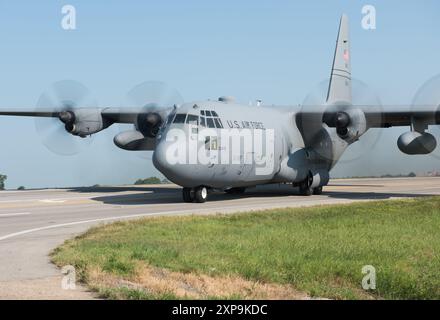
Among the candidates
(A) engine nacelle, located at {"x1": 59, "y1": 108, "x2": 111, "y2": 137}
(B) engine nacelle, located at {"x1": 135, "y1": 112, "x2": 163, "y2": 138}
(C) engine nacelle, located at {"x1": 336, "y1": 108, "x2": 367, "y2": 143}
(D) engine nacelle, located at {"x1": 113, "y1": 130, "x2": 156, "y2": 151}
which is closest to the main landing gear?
(C) engine nacelle, located at {"x1": 336, "y1": 108, "x2": 367, "y2": 143}

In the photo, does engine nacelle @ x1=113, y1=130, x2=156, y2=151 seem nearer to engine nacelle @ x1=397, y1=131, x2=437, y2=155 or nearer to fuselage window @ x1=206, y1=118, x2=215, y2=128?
fuselage window @ x1=206, y1=118, x2=215, y2=128

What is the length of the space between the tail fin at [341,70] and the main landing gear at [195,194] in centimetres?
1369

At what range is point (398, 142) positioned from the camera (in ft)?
89.0

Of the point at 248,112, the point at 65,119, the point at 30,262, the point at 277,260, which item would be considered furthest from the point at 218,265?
the point at 65,119

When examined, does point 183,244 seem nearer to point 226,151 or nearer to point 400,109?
point 226,151

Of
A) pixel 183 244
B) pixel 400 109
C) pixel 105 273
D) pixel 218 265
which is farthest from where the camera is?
pixel 400 109

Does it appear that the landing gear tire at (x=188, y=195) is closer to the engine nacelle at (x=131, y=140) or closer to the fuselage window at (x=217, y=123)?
the fuselage window at (x=217, y=123)

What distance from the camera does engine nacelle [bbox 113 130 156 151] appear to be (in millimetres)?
32750

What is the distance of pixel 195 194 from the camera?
24.6m

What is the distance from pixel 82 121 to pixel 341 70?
15.7 meters

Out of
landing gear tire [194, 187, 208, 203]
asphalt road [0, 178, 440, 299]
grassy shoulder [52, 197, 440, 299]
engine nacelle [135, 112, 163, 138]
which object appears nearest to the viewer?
asphalt road [0, 178, 440, 299]

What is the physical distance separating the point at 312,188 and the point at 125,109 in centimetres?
1127

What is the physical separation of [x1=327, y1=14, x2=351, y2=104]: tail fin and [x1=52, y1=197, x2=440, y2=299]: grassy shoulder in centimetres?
1917

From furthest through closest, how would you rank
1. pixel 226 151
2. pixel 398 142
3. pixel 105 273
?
1. pixel 398 142
2. pixel 226 151
3. pixel 105 273
